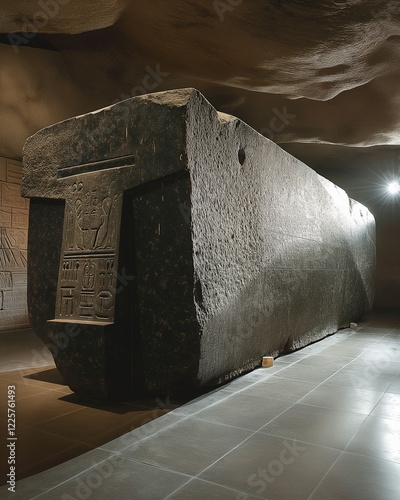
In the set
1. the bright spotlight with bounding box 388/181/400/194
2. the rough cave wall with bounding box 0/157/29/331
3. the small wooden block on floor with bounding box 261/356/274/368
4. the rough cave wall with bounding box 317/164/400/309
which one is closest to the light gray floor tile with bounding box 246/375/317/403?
the small wooden block on floor with bounding box 261/356/274/368

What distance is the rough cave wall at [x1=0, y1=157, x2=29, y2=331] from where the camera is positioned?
223 inches

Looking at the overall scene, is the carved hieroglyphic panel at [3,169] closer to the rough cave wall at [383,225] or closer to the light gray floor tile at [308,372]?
the light gray floor tile at [308,372]

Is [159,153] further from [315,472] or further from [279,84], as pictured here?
[279,84]

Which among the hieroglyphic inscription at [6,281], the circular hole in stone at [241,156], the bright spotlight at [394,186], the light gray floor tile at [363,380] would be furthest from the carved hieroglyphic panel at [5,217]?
the bright spotlight at [394,186]

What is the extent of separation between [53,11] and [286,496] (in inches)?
177

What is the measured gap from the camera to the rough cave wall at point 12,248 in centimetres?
566

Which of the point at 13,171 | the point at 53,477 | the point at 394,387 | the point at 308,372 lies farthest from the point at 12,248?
the point at 394,387

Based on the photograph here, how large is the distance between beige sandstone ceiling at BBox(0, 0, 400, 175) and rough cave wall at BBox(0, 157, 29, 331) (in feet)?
1.23

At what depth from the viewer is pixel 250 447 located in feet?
5.76

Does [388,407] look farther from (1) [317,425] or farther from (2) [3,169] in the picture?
(2) [3,169]

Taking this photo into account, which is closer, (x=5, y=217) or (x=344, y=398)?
(x=344, y=398)

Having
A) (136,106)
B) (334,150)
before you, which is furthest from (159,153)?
(334,150)

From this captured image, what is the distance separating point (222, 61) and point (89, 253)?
3456 mm

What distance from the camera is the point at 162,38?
4590mm
